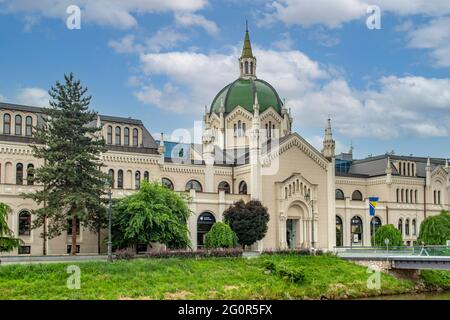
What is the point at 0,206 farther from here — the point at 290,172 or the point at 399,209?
the point at 399,209

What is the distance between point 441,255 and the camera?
53844 millimetres

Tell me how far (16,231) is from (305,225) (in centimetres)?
3188

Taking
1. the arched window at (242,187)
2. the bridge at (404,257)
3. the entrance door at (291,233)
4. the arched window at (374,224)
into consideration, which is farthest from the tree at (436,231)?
the arched window at (242,187)

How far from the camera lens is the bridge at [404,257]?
53603 mm

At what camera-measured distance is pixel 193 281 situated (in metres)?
48.0

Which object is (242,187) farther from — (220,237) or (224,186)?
(220,237)

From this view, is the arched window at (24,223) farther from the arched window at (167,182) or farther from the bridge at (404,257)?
the bridge at (404,257)

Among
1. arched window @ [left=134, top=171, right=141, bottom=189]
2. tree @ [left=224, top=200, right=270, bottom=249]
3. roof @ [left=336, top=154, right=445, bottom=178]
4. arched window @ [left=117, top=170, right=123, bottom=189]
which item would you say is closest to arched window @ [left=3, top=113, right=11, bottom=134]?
arched window @ [left=117, top=170, right=123, bottom=189]

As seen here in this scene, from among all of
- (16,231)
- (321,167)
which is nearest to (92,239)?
(16,231)

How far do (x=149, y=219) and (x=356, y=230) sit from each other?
3627 cm

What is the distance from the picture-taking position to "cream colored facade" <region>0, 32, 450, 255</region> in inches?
2451

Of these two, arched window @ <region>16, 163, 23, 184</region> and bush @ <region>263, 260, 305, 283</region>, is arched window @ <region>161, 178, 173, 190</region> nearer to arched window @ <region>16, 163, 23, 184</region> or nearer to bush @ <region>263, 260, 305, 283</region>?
arched window @ <region>16, 163, 23, 184</region>

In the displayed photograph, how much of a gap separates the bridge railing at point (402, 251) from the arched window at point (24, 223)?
98.7ft
